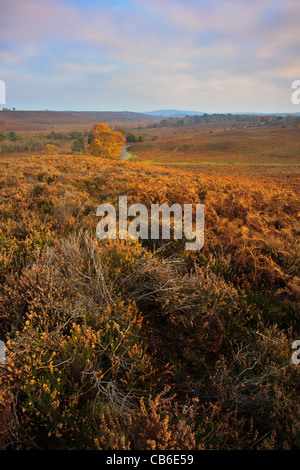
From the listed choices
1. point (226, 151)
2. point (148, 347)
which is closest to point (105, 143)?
point (226, 151)

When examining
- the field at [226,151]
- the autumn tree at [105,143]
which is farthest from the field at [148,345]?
the field at [226,151]

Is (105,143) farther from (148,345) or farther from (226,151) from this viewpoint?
(148,345)

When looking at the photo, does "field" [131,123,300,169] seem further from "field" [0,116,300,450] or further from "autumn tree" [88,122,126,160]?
"field" [0,116,300,450]

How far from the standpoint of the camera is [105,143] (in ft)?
147

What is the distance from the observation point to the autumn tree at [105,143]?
43.7 m

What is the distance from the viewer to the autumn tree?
43.7 meters

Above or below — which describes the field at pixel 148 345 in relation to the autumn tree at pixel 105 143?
below

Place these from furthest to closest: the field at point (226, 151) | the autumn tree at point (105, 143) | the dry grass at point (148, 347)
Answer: the field at point (226, 151) < the autumn tree at point (105, 143) < the dry grass at point (148, 347)

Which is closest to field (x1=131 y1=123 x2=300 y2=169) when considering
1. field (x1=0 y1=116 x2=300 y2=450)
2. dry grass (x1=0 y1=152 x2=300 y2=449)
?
field (x1=0 y1=116 x2=300 y2=450)

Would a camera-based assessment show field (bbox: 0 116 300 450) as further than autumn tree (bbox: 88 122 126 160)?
No

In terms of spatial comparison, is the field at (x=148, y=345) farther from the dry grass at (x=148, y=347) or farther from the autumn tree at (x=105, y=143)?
the autumn tree at (x=105, y=143)
